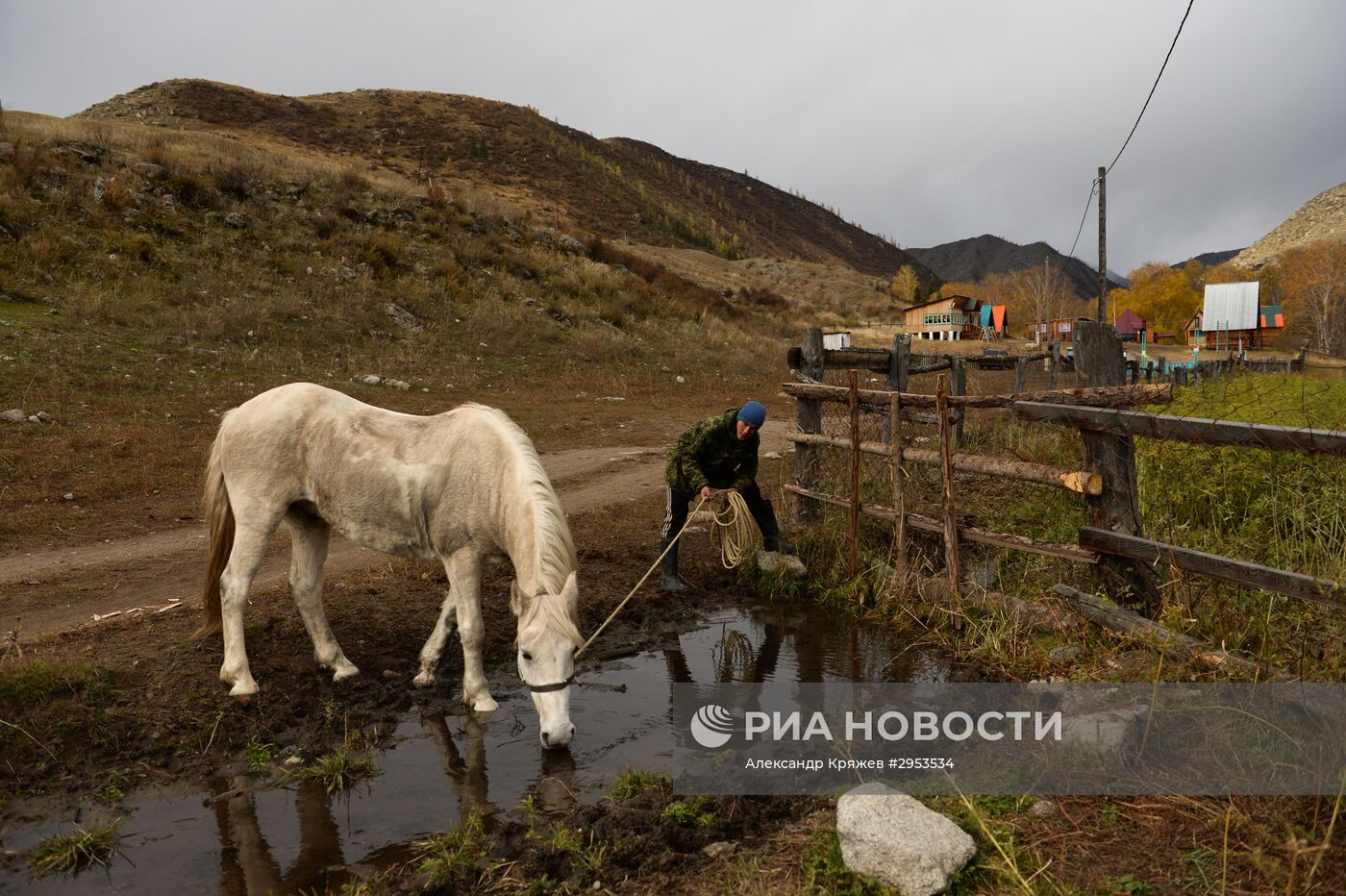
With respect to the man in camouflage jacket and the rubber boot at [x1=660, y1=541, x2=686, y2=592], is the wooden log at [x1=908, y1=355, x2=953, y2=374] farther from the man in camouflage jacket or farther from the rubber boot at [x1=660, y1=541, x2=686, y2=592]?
the rubber boot at [x1=660, y1=541, x2=686, y2=592]

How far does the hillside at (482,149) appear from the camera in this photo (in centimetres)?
4744

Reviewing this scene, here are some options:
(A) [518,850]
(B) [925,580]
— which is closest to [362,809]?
(A) [518,850]

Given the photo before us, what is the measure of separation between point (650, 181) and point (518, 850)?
8526cm

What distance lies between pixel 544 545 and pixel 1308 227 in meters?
182

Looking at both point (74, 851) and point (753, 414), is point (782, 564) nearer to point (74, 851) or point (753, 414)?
point (753, 414)

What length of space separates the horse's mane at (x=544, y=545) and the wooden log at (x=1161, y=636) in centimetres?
319

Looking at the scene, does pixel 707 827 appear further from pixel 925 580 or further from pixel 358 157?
pixel 358 157

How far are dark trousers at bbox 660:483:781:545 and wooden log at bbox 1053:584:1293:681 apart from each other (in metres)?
2.58

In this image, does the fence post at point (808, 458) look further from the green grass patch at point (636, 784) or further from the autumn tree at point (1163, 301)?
the autumn tree at point (1163, 301)

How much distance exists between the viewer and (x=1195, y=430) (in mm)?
4414

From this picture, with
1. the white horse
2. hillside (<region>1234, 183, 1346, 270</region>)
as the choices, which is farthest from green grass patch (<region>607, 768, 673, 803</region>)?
hillside (<region>1234, 183, 1346, 270</region>)

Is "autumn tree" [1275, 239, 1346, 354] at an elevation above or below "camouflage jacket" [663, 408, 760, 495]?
above

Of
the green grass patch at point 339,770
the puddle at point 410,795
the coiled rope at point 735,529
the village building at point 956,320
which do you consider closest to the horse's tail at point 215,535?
the puddle at point 410,795

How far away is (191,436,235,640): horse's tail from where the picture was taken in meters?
5.51
